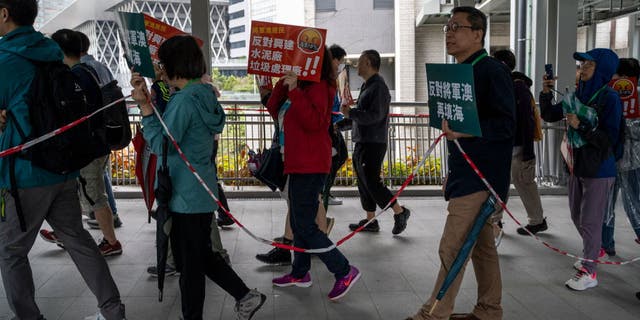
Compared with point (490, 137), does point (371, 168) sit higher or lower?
lower

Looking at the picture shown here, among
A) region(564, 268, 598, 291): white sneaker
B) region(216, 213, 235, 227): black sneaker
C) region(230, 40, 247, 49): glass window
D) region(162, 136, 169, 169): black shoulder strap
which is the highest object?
region(230, 40, 247, 49): glass window

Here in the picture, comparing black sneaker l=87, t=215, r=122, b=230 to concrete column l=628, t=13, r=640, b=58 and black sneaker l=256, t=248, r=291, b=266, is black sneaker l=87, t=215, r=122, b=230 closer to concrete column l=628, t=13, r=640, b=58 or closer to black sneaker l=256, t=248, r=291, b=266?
black sneaker l=256, t=248, r=291, b=266

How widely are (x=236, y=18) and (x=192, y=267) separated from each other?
18.6ft

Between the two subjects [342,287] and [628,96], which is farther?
[628,96]

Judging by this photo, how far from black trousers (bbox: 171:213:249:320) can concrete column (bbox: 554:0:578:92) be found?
240 inches

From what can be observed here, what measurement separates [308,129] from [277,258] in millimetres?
1515

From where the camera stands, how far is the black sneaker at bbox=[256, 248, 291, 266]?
4.84 m

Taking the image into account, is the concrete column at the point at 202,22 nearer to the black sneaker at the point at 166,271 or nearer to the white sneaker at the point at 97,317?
the black sneaker at the point at 166,271

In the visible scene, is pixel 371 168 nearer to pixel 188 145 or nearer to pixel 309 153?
pixel 309 153

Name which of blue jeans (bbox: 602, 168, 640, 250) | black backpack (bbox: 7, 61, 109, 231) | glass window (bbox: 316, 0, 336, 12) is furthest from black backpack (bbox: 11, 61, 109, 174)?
glass window (bbox: 316, 0, 336, 12)

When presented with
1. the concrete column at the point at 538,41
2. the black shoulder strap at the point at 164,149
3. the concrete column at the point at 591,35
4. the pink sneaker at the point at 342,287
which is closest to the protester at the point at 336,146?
the pink sneaker at the point at 342,287

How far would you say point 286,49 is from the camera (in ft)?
12.3

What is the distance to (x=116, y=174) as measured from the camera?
789cm

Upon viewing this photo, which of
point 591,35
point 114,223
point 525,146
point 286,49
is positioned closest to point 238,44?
point 114,223
